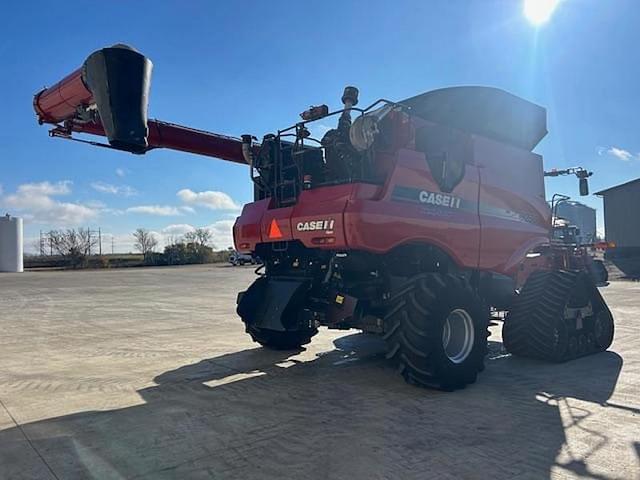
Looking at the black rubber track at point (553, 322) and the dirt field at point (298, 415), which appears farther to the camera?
the black rubber track at point (553, 322)

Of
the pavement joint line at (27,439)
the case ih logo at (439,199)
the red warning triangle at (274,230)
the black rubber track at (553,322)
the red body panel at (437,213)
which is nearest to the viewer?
the pavement joint line at (27,439)

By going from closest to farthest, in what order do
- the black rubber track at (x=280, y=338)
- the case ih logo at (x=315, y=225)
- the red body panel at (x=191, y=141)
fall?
1. the case ih logo at (x=315, y=225)
2. the red body panel at (x=191, y=141)
3. the black rubber track at (x=280, y=338)

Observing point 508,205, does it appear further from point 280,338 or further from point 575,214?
point 575,214

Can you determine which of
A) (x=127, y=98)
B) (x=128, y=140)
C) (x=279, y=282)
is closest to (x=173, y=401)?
(x=279, y=282)

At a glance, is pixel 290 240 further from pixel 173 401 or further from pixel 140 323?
pixel 140 323

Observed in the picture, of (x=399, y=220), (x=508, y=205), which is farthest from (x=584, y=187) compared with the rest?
(x=399, y=220)

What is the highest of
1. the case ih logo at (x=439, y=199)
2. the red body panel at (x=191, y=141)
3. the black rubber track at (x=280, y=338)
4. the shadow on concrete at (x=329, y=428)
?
the red body panel at (x=191, y=141)

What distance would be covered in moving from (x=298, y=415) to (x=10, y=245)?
180 feet

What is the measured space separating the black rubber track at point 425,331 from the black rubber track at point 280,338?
2.23 meters

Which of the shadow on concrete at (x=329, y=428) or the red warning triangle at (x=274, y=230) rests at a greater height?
the red warning triangle at (x=274, y=230)

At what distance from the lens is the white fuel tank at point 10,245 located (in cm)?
5028

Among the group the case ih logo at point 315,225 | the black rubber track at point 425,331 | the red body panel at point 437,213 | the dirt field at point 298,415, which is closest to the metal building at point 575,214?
the red body panel at point 437,213

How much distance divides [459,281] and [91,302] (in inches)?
512

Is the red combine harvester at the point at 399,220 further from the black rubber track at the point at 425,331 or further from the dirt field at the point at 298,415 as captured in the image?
the dirt field at the point at 298,415
